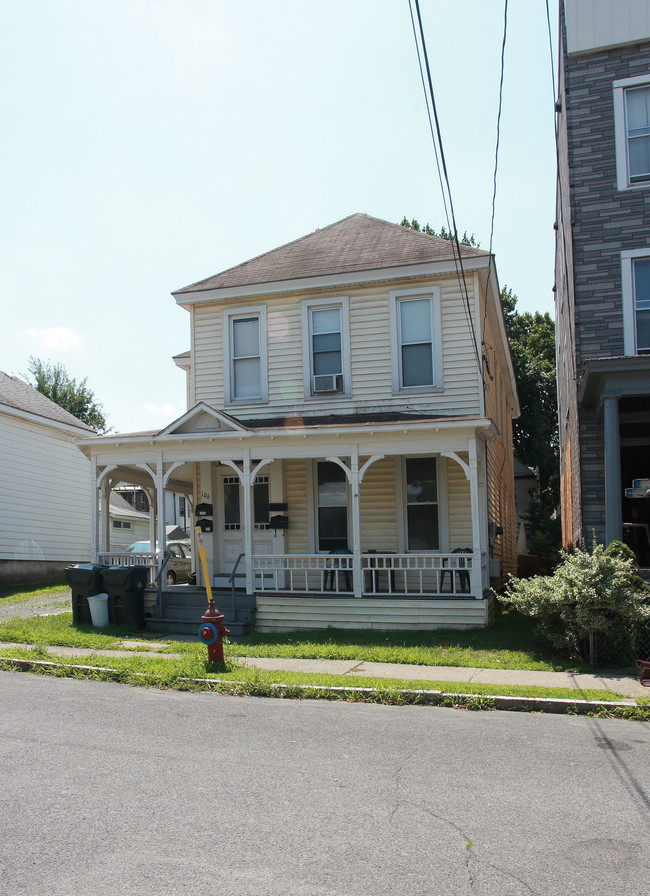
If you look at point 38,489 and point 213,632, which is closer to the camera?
point 213,632

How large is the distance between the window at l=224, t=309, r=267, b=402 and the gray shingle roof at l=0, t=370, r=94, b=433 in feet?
27.4

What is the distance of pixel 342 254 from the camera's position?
16.0m

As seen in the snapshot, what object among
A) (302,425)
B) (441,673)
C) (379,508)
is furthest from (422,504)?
(441,673)

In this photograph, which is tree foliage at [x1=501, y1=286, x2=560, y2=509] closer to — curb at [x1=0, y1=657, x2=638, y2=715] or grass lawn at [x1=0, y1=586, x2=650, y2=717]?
grass lawn at [x1=0, y1=586, x2=650, y2=717]

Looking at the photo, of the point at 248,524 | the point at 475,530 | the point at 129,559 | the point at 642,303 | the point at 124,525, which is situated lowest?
the point at 129,559

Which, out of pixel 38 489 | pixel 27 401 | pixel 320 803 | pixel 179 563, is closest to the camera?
pixel 320 803

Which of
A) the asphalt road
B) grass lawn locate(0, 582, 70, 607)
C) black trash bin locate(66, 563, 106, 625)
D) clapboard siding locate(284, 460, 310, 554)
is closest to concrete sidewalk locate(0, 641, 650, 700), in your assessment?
the asphalt road

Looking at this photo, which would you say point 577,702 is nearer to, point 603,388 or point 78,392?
point 603,388

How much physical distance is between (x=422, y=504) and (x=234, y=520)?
3.91 m

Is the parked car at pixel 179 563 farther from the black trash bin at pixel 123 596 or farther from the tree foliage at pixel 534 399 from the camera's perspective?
the tree foliage at pixel 534 399

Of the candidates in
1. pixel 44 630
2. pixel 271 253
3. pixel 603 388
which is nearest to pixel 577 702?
pixel 603 388

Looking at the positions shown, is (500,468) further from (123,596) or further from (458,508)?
(123,596)

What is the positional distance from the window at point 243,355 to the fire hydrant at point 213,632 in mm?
6997

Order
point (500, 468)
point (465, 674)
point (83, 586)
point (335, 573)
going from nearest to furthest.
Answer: point (465, 674), point (83, 586), point (335, 573), point (500, 468)
